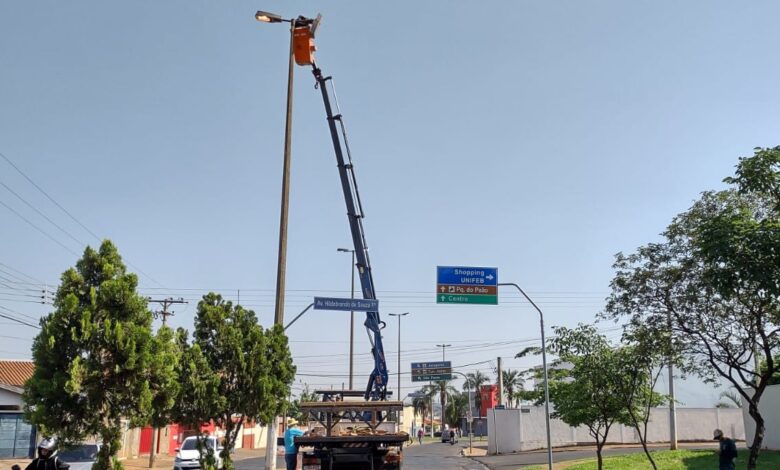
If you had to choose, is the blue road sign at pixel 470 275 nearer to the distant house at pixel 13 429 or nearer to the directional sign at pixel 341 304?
the directional sign at pixel 341 304

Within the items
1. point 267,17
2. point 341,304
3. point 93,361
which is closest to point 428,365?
point 341,304

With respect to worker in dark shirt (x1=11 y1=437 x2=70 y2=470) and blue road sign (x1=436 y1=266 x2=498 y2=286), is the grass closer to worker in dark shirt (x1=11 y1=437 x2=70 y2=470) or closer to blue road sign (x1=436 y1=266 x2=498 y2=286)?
blue road sign (x1=436 y1=266 x2=498 y2=286)

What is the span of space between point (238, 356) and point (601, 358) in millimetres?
10394

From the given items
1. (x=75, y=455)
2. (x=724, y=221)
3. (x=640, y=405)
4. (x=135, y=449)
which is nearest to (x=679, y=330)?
(x=724, y=221)

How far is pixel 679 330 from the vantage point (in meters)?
14.1

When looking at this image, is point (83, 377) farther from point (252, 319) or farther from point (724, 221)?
point (724, 221)

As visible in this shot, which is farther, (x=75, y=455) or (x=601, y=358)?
(x=75, y=455)

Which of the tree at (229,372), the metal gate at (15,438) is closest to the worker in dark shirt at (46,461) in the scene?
the tree at (229,372)

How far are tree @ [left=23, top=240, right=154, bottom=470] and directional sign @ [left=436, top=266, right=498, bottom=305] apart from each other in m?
15.4

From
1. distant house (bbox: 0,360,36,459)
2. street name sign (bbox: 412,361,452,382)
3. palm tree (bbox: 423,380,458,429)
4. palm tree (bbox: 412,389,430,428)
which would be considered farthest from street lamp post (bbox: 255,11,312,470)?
palm tree (bbox: 412,389,430,428)

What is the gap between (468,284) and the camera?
24.5 metres

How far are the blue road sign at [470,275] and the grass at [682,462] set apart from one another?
795 cm

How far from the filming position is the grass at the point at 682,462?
72.7ft

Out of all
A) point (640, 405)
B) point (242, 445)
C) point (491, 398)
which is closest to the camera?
point (640, 405)
